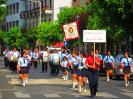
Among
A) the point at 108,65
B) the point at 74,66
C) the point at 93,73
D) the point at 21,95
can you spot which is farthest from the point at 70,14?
the point at 21,95

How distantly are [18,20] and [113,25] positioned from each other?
6552 cm

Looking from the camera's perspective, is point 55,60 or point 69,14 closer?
point 55,60

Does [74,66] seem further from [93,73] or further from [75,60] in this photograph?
[93,73]

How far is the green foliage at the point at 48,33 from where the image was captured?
80.1 meters

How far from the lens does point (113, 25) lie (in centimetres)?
4600

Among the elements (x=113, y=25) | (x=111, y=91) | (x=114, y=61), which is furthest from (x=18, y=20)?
(x=111, y=91)

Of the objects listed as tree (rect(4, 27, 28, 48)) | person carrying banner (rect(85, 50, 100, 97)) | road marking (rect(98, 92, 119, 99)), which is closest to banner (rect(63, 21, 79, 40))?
road marking (rect(98, 92, 119, 99))

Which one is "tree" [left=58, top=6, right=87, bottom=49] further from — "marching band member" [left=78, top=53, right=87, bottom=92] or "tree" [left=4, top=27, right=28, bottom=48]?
"marching band member" [left=78, top=53, right=87, bottom=92]

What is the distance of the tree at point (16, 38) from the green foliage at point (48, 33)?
692 inches

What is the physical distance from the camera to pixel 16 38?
106812 mm

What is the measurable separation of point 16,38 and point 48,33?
83.3 ft

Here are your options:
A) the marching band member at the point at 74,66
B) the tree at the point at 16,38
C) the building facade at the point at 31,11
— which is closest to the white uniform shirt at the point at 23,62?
the marching band member at the point at 74,66

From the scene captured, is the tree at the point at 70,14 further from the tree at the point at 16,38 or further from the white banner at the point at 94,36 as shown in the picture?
the white banner at the point at 94,36

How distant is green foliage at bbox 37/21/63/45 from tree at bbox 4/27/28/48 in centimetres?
1758
